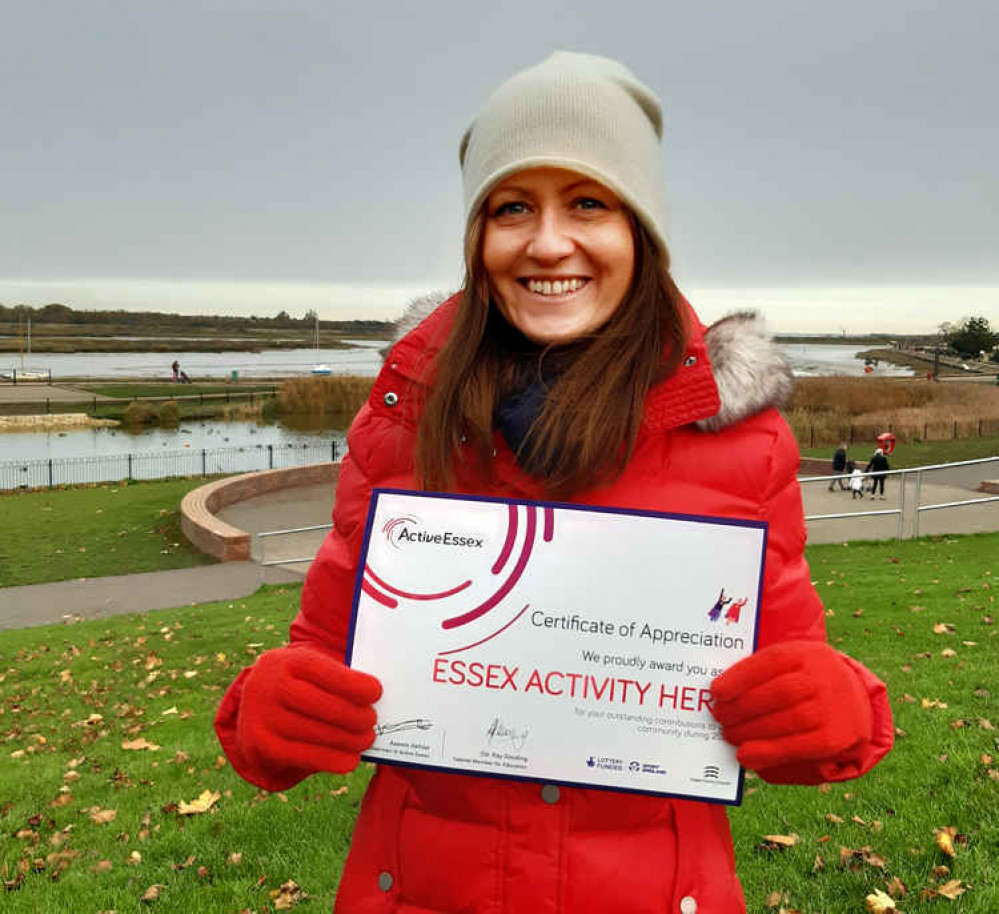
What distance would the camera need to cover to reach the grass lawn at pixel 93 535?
16000 mm

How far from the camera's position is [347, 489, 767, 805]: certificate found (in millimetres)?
1760

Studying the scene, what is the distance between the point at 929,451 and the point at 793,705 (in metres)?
30.1

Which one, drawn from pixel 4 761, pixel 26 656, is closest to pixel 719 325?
pixel 4 761

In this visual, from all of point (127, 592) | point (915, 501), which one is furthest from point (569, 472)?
point (915, 501)

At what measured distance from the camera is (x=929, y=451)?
1142 inches

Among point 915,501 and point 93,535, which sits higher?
point 915,501

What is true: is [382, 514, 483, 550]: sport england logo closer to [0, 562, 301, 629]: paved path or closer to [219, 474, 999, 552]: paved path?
[0, 562, 301, 629]: paved path

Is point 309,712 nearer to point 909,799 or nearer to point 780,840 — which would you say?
point 780,840

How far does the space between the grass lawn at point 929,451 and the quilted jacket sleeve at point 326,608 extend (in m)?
25.0

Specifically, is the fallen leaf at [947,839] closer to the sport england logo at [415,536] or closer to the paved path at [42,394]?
the sport england logo at [415,536]

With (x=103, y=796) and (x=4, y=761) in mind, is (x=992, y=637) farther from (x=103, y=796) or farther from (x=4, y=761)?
(x=4, y=761)

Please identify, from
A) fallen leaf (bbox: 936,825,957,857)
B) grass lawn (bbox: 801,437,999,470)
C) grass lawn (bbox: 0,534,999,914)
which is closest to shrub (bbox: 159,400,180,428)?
grass lawn (bbox: 801,437,999,470)

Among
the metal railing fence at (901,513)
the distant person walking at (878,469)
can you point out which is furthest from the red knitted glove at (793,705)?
the distant person walking at (878,469)
